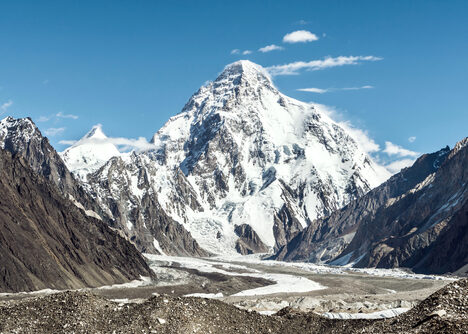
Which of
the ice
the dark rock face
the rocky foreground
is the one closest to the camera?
the rocky foreground

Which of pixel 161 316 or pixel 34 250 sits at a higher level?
pixel 34 250

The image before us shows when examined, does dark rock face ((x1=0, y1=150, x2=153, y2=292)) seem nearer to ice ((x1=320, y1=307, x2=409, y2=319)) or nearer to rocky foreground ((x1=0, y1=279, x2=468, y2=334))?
ice ((x1=320, y1=307, x2=409, y2=319))

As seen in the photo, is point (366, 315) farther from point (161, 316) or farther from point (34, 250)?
point (34, 250)

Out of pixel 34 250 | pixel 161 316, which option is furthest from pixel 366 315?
pixel 34 250

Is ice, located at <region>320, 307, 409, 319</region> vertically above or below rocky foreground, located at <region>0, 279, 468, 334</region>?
below

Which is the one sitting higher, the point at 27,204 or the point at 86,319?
the point at 27,204

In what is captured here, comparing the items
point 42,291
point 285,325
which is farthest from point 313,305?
point 42,291

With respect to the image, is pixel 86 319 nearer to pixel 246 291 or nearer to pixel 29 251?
pixel 29 251

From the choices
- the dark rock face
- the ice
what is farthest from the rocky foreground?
the dark rock face
